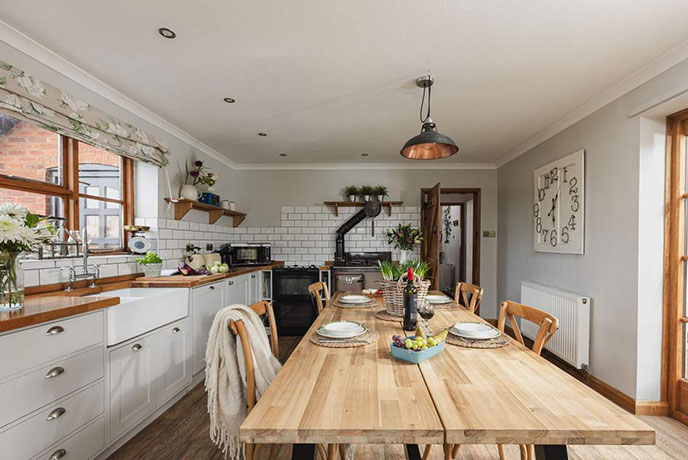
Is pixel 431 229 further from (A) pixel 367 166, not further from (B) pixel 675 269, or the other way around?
(B) pixel 675 269

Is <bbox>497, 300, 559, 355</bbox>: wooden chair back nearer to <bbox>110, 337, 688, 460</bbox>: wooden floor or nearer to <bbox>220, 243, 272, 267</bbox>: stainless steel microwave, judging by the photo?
<bbox>110, 337, 688, 460</bbox>: wooden floor

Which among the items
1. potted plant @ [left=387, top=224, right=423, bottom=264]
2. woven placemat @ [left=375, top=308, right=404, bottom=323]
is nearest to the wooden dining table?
woven placemat @ [left=375, top=308, right=404, bottom=323]

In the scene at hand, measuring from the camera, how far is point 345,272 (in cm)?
480

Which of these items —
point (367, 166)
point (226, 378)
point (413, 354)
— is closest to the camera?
point (413, 354)

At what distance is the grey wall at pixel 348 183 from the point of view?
5.29m

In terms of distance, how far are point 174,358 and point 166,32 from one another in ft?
7.14

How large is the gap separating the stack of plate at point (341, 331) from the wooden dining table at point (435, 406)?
0.18 metres

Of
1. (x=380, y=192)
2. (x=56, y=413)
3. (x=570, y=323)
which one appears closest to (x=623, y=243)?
(x=570, y=323)

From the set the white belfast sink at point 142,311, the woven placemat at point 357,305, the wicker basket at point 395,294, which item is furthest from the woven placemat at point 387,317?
the white belfast sink at point 142,311

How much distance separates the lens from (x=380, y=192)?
5203mm

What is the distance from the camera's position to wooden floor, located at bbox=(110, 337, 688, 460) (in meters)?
2.03

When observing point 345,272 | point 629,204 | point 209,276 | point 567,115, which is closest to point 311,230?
point 345,272

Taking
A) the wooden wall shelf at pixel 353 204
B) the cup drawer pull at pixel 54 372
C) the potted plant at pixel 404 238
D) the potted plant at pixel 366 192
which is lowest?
the cup drawer pull at pixel 54 372

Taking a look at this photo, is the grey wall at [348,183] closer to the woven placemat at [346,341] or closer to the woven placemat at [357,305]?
the woven placemat at [357,305]
